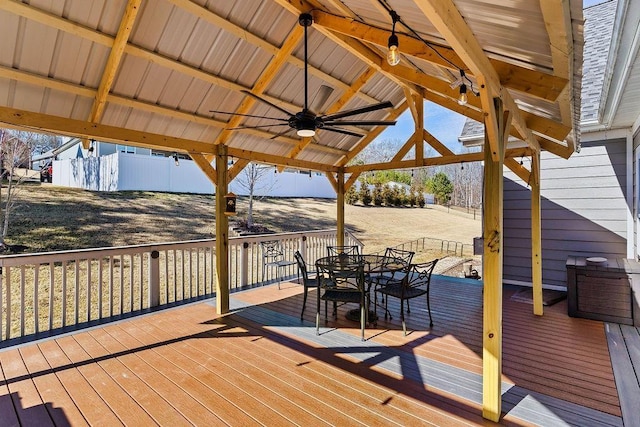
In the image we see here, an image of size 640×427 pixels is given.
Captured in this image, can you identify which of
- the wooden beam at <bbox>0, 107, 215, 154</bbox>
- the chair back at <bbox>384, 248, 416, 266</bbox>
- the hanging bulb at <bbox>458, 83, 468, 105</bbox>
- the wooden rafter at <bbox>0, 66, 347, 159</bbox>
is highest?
the wooden rafter at <bbox>0, 66, 347, 159</bbox>

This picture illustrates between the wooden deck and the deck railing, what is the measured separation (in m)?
0.47

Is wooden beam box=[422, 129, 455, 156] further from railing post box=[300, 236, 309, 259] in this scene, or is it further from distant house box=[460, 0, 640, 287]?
railing post box=[300, 236, 309, 259]

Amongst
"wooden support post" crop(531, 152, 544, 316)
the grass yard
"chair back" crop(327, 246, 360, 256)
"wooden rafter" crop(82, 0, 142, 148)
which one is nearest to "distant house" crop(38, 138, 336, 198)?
the grass yard

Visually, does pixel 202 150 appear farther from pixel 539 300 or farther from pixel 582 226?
pixel 582 226

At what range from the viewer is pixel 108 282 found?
642 cm

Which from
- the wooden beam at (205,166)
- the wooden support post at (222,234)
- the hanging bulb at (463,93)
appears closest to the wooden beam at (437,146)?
the hanging bulb at (463,93)

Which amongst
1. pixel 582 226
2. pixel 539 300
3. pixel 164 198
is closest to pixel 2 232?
pixel 164 198

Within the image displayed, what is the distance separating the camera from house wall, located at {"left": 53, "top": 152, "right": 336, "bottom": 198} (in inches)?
547

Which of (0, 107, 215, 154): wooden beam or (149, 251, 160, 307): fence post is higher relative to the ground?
(0, 107, 215, 154): wooden beam

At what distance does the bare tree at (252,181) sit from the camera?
45.3 ft

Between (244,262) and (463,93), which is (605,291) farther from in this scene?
(244,262)

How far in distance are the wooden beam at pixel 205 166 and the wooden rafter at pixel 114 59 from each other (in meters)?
1.29

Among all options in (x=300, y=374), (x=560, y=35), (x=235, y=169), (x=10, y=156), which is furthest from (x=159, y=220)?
(x=560, y=35)

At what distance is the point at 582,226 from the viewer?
5.81 meters
